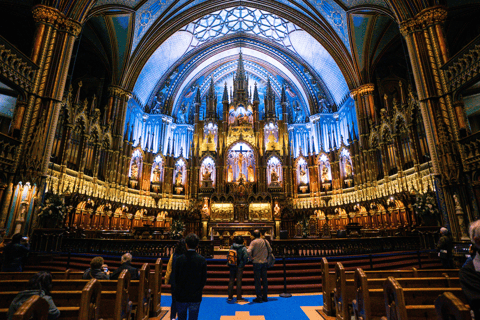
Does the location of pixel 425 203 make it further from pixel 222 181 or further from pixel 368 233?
pixel 222 181

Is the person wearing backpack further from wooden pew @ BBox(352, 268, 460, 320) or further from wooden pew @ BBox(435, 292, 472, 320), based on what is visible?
wooden pew @ BBox(435, 292, 472, 320)

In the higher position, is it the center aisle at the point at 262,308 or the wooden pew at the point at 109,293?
the wooden pew at the point at 109,293

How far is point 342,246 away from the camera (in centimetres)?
1091

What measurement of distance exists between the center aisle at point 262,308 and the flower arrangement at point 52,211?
747 centimetres

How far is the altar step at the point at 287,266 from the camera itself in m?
7.98

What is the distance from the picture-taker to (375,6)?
17062 millimetres

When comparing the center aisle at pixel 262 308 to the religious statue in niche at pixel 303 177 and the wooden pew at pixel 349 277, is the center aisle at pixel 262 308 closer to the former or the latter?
the wooden pew at pixel 349 277

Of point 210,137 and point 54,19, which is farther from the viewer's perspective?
point 210,137

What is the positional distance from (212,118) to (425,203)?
1823 cm

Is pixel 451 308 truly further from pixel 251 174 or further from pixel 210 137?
pixel 210 137

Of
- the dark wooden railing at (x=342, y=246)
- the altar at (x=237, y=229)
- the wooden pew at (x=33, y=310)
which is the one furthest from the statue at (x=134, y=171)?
the wooden pew at (x=33, y=310)

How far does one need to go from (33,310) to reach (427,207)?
47.5 feet

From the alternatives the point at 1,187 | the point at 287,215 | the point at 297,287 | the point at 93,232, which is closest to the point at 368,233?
the point at 287,215

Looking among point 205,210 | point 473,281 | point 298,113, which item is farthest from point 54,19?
point 298,113
